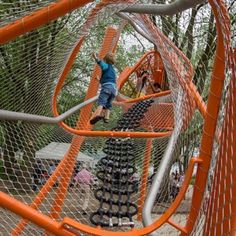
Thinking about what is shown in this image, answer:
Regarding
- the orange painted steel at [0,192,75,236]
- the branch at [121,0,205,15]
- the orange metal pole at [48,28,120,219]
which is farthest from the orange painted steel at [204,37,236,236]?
the orange metal pole at [48,28,120,219]

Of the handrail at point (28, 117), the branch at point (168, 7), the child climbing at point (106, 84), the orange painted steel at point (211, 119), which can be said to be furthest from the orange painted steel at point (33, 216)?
the child climbing at point (106, 84)

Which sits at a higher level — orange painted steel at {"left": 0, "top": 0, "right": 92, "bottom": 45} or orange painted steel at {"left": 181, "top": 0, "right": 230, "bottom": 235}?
orange painted steel at {"left": 0, "top": 0, "right": 92, "bottom": 45}

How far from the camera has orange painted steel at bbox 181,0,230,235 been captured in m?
1.66

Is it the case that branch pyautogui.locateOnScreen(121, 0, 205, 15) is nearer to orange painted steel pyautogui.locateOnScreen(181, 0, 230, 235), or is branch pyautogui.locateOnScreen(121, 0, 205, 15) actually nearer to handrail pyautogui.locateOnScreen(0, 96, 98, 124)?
orange painted steel pyautogui.locateOnScreen(181, 0, 230, 235)

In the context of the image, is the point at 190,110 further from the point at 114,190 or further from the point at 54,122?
the point at 54,122

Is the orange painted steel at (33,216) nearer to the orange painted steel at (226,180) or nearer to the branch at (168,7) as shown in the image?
the orange painted steel at (226,180)

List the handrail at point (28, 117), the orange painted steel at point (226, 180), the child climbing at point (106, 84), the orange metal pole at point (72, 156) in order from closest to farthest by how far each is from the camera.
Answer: the orange painted steel at point (226, 180)
the handrail at point (28, 117)
the orange metal pole at point (72, 156)
the child climbing at point (106, 84)

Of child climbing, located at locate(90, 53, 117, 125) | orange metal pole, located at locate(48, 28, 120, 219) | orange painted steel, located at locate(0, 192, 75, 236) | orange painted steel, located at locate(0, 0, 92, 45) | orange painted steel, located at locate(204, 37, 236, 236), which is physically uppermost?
orange painted steel, located at locate(0, 0, 92, 45)

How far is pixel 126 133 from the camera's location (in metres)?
4.27

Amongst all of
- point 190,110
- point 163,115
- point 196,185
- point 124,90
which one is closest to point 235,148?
point 196,185

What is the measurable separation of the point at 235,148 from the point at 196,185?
28 cm

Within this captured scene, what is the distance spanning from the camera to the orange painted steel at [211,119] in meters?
1.66

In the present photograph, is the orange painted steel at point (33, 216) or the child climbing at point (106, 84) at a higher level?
the orange painted steel at point (33, 216)

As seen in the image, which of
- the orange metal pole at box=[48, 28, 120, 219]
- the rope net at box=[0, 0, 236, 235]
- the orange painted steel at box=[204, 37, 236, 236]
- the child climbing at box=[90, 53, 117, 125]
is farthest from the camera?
the child climbing at box=[90, 53, 117, 125]
